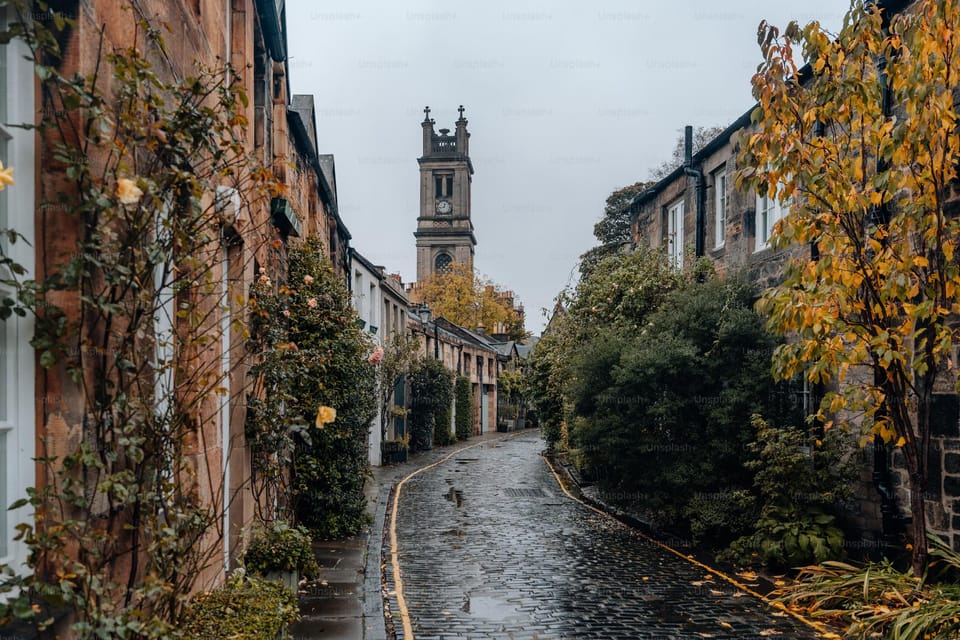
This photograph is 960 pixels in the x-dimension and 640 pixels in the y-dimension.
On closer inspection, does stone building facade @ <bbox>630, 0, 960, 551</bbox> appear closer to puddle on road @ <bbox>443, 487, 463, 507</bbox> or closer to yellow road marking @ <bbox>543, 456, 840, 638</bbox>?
yellow road marking @ <bbox>543, 456, 840, 638</bbox>

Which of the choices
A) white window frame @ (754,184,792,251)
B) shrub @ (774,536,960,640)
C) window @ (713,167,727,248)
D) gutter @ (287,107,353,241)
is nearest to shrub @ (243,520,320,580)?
shrub @ (774,536,960,640)

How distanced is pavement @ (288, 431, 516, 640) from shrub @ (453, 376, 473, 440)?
2345cm

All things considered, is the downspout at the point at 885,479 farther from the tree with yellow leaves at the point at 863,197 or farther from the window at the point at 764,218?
the window at the point at 764,218

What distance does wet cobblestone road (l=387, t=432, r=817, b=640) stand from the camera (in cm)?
751

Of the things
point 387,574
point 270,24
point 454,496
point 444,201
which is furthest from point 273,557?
point 444,201

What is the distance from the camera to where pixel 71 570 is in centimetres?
285

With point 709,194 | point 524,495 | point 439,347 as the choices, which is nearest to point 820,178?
point 709,194

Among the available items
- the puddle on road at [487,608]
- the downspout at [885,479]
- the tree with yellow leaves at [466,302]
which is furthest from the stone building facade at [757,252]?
the tree with yellow leaves at [466,302]

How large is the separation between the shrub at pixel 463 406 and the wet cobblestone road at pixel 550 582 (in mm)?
21130

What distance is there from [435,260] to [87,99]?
258ft

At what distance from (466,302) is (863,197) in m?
59.5

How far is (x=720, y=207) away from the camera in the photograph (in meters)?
15.8

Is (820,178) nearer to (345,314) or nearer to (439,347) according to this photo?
(345,314)

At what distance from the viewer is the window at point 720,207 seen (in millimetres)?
15531
